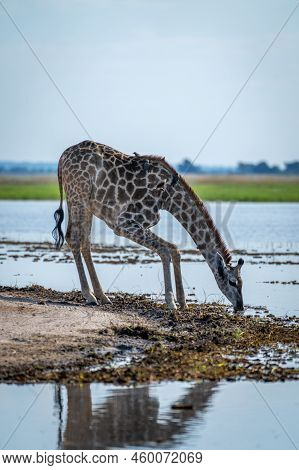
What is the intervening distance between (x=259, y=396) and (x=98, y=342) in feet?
9.28

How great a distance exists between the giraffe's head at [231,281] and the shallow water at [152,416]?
15.0ft

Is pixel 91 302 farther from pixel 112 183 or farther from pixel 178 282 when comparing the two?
pixel 112 183

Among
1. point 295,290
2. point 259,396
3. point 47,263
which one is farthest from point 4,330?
point 47,263

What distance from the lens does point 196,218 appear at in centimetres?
1766

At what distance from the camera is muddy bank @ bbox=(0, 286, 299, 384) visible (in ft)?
41.7

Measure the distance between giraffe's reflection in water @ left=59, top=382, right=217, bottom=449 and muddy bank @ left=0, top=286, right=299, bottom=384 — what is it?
520 mm

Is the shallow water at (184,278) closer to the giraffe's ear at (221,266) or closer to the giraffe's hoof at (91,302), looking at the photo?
the giraffe's ear at (221,266)

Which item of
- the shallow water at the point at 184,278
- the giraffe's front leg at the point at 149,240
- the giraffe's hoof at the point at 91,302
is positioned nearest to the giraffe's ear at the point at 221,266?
the giraffe's front leg at the point at 149,240

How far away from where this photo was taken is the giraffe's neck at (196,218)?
17.5 meters

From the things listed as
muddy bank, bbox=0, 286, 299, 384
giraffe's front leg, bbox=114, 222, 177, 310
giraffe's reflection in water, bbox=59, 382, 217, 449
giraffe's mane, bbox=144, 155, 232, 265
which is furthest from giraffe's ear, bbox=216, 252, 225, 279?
giraffe's reflection in water, bbox=59, 382, 217, 449

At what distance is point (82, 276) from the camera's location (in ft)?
56.5

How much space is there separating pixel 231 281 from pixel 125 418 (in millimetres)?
6286

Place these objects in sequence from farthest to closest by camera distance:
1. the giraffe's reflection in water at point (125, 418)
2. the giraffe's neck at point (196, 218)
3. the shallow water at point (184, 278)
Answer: the shallow water at point (184, 278) < the giraffe's neck at point (196, 218) < the giraffe's reflection in water at point (125, 418)
